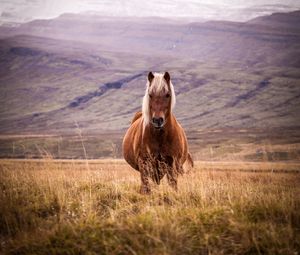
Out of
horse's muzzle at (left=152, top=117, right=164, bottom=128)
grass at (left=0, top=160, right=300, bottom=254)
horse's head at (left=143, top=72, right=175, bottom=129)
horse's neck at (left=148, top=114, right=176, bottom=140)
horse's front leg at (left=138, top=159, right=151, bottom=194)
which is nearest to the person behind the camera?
grass at (left=0, top=160, right=300, bottom=254)

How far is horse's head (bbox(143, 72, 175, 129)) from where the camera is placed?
8.26m

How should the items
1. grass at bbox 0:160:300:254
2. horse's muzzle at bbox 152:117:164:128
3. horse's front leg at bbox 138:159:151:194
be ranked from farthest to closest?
1. horse's front leg at bbox 138:159:151:194
2. horse's muzzle at bbox 152:117:164:128
3. grass at bbox 0:160:300:254

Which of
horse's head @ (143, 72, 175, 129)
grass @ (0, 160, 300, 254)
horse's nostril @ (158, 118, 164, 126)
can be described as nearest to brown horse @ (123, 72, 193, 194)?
horse's head @ (143, 72, 175, 129)

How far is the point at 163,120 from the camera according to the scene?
8.18 m

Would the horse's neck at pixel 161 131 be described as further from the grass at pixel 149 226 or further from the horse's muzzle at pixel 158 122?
the grass at pixel 149 226

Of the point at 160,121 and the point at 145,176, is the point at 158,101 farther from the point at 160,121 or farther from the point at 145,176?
the point at 145,176

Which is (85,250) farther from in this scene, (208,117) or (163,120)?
(208,117)

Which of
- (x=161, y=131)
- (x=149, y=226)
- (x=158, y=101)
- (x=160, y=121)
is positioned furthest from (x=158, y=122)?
(x=149, y=226)

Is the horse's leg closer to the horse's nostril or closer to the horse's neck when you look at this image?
the horse's neck

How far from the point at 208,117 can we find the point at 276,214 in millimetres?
174010

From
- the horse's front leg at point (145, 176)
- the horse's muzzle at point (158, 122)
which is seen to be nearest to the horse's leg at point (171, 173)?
the horse's front leg at point (145, 176)

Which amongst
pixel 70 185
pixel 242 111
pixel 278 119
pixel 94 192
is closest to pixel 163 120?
pixel 94 192

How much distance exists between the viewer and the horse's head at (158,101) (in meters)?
8.26

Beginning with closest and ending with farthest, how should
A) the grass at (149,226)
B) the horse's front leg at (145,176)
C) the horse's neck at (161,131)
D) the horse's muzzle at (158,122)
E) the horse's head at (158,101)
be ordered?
the grass at (149,226) < the horse's muzzle at (158,122) < the horse's head at (158,101) < the horse's front leg at (145,176) < the horse's neck at (161,131)
